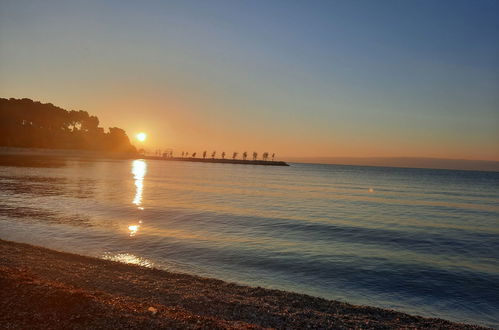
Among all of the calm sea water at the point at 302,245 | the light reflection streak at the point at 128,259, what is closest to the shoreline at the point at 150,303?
the light reflection streak at the point at 128,259

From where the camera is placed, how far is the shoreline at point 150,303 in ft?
27.6

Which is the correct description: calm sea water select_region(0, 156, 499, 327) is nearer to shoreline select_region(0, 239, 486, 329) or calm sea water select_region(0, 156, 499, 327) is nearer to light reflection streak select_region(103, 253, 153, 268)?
light reflection streak select_region(103, 253, 153, 268)

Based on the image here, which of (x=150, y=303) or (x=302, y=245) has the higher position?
(x=150, y=303)

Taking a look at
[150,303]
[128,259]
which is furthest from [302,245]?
[150,303]

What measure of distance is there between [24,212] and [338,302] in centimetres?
2659

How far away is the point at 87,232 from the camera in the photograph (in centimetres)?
2186

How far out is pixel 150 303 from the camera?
10.3 metres

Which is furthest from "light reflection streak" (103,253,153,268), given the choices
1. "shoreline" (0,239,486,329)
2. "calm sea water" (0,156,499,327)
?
"shoreline" (0,239,486,329)

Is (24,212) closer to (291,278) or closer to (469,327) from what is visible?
(291,278)

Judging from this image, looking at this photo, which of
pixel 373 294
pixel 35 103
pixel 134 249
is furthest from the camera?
pixel 35 103

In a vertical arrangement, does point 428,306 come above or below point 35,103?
below

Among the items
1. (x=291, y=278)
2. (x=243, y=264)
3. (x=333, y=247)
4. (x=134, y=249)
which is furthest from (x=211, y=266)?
(x=333, y=247)

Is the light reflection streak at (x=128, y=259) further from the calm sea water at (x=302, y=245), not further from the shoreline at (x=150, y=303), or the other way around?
the shoreline at (x=150, y=303)

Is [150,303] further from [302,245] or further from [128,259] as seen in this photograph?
[302,245]
